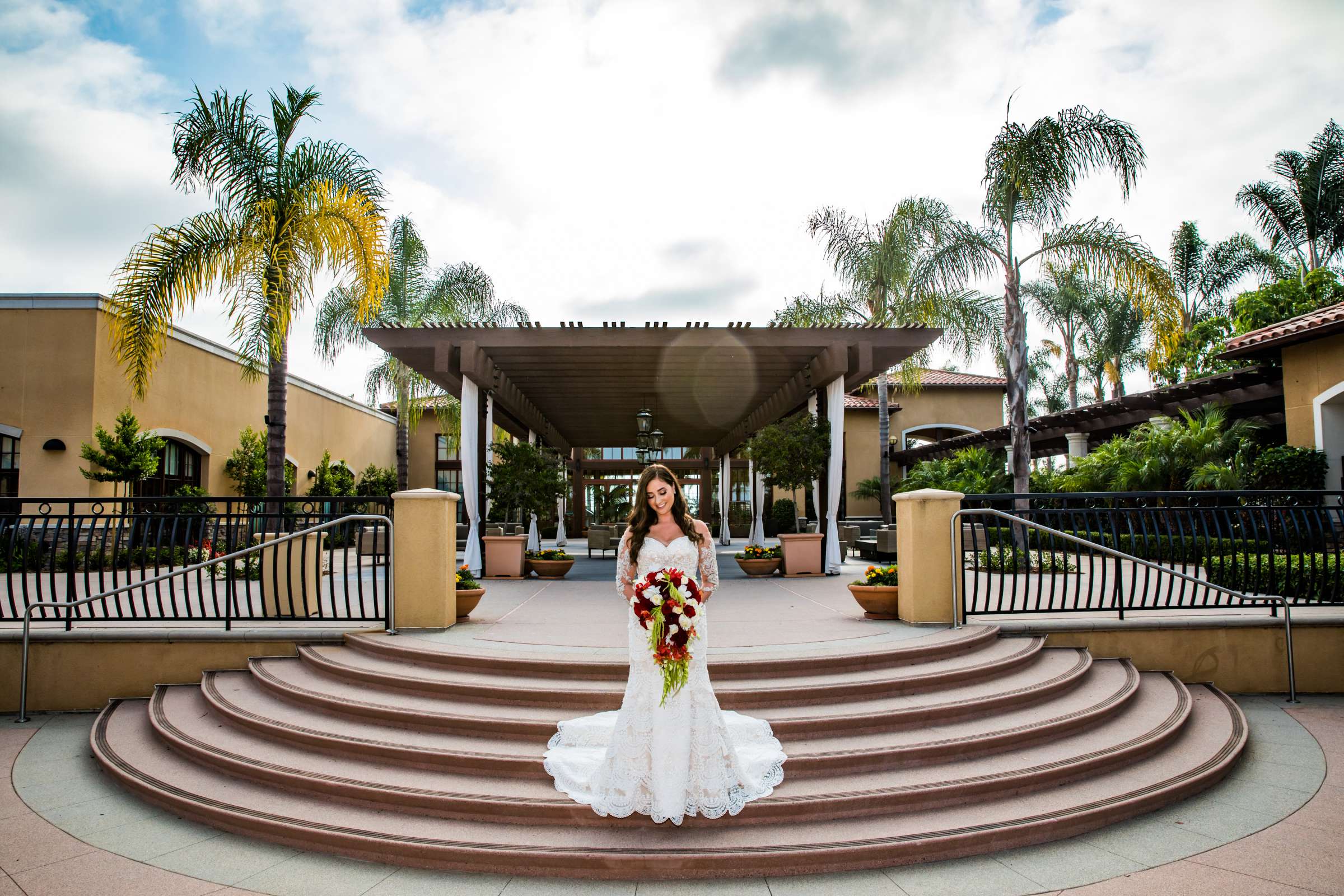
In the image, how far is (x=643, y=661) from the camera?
12.4 feet

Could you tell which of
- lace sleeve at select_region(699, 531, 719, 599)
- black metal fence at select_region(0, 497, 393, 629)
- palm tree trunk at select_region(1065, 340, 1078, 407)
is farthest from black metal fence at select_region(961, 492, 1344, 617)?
palm tree trunk at select_region(1065, 340, 1078, 407)

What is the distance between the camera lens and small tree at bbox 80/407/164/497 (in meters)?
13.1

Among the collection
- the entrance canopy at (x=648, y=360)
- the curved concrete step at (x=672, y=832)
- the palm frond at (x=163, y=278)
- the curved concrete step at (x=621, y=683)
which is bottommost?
the curved concrete step at (x=672, y=832)

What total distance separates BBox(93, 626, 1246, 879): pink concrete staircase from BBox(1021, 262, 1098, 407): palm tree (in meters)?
9.50

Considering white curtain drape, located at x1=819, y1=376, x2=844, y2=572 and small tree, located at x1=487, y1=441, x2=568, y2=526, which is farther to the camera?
small tree, located at x1=487, y1=441, x2=568, y2=526

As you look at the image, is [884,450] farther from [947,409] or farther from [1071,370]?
[1071,370]

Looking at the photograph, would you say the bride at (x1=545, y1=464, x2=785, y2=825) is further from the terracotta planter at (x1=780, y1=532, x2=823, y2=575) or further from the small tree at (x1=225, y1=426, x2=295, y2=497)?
the small tree at (x1=225, y1=426, x2=295, y2=497)

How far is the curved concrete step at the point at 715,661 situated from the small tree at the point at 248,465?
14350 millimetres

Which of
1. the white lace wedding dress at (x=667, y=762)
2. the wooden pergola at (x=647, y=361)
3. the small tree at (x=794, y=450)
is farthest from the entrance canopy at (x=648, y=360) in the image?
the white lace wedding dress at (x=667, y=762)

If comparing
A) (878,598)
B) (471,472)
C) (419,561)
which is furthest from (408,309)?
(878,598)

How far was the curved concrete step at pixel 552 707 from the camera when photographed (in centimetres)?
445

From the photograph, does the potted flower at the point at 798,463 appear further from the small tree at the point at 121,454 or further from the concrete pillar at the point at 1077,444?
the small tree at the point at 121,454

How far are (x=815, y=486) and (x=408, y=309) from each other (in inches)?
489

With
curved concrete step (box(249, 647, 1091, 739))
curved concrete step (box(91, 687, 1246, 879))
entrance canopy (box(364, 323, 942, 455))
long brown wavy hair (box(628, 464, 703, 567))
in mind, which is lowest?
curved concrete step (box(91, 687, 1246, 879))
